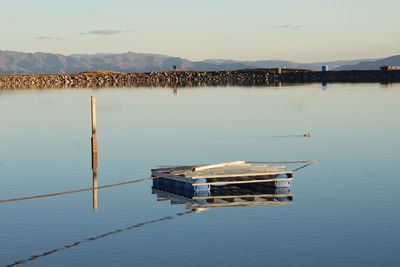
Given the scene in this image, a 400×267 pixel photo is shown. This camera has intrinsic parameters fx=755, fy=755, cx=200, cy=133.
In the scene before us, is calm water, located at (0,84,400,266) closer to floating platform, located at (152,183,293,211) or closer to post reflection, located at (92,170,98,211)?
post reflection, located at (92,170,98,211)

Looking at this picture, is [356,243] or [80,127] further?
[80,127]

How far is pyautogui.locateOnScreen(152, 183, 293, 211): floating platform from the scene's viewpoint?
117 ft

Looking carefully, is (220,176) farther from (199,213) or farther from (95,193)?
(95,193)

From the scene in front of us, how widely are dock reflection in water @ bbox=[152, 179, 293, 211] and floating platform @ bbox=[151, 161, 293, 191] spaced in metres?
0.22

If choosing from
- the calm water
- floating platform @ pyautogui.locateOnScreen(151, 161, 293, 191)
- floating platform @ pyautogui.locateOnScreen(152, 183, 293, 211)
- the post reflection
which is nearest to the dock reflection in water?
floating platform @ pyautogui.locateOnScreen(152, 183, 293, 211)

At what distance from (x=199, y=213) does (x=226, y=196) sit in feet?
12.7

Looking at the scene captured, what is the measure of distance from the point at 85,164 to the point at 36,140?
2006 centimetres

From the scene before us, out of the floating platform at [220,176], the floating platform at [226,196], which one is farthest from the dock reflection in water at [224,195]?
the floating platform at [220,176]

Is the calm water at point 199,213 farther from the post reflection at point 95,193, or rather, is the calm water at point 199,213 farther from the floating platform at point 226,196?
the floating platform at point 226,196

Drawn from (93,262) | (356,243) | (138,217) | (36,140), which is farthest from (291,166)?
(36,140)

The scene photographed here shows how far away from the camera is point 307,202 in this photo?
3553 cm

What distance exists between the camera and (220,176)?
3750 centimetres

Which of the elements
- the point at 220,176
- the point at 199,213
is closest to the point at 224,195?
the point at 220,176

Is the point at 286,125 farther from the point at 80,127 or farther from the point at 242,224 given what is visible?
the point at 242,224
